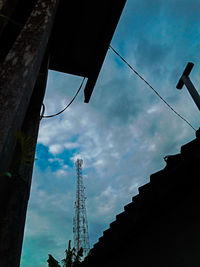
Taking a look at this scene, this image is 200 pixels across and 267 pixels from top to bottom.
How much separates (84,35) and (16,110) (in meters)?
2.50

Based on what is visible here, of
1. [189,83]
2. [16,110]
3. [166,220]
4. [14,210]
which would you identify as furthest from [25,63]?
[189,83]

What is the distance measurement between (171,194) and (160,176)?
435mm

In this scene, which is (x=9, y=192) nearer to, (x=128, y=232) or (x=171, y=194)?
(x=171, y=194)

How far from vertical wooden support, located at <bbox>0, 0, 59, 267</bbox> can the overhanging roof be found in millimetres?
1455

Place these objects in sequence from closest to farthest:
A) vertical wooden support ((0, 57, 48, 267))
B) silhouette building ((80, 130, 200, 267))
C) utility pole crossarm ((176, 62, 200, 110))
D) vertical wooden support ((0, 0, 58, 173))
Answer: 1. vertical wooden support ((0, 0, 58, 173))
2. vertical wooden support ((0, 57, 48, 267))
3. silhouette building ((80, 130, 200, 267))
4. utility pole crossarm ((176, 62, 200, 110))

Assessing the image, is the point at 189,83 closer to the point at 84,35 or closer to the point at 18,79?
the point at 84,35

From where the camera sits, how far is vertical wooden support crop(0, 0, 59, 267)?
0.87 metres

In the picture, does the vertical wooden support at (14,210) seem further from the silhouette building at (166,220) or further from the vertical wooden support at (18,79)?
the silhouette building at (166,220)

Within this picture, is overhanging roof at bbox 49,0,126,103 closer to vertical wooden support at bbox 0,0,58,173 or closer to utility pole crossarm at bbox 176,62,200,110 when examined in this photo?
vertical wooden support at bbox 0,0,58,173

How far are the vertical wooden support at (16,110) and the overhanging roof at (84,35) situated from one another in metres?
1.45

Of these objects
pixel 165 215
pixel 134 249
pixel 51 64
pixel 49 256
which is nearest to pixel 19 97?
pixel 51 64

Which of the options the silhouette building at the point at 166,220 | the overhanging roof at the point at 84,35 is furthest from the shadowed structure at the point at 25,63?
the silhouette building at the point at 166,220

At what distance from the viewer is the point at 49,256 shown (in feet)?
15.2

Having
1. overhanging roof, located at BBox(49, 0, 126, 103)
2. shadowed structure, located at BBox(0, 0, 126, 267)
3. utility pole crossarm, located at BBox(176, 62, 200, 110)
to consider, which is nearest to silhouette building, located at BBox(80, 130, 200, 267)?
shadowed structure, located at BBox(0, 0, 126, 267)
